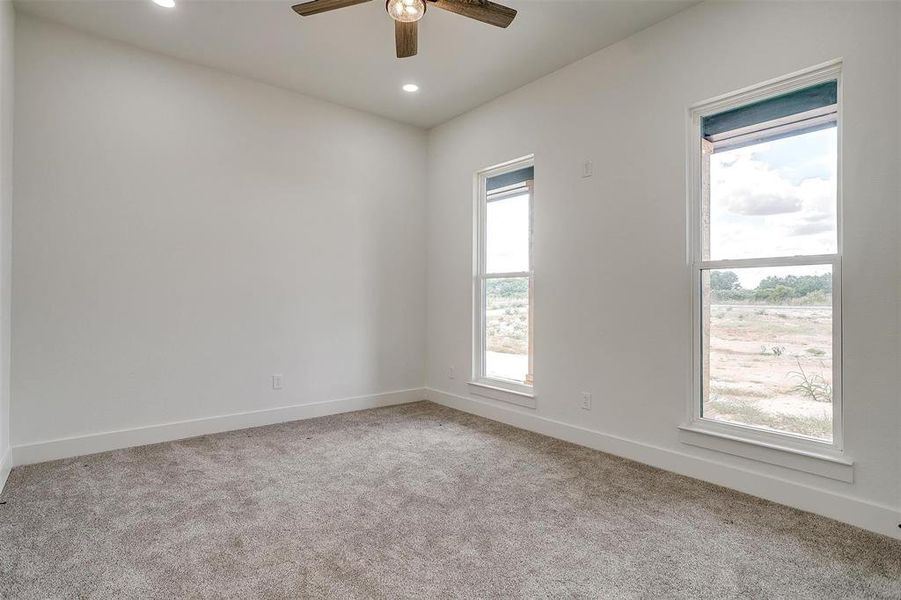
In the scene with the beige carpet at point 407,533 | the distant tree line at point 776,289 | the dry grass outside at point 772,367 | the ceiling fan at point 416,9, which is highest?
the ceiling fan at point 416,9

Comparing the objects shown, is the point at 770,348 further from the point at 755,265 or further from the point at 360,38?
the point at 360,38

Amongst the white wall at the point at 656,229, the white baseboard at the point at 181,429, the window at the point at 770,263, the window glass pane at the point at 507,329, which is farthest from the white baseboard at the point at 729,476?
the white baseboard at the point at 181,429

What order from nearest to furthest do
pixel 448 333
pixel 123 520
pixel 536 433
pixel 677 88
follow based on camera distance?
pixel 123 520 < pixel 677 88 < pixel 536 433 < pixel 448 333

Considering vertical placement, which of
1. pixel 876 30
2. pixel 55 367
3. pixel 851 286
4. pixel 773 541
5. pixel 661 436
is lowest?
pixel 773 541

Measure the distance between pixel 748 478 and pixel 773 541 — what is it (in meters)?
0.54

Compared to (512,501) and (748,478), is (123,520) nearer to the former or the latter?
(512,501)

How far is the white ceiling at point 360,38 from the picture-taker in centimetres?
293

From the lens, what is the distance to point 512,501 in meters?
2.51

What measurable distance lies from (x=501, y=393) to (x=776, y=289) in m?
2.25

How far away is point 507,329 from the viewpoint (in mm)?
4324

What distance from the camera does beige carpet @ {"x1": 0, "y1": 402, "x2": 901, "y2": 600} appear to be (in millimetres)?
1781

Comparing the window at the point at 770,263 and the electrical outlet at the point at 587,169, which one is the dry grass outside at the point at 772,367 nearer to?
the window at the point at 770,263

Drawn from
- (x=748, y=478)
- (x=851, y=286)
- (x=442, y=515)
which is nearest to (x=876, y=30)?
(x=851, y=286)

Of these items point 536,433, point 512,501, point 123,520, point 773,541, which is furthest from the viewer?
point 536,433
